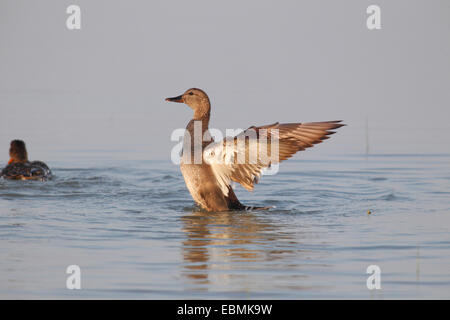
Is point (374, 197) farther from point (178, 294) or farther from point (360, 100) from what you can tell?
point (360, 100)

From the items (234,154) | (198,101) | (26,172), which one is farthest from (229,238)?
(26,172)

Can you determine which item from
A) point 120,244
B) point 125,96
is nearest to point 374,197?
point 120,244

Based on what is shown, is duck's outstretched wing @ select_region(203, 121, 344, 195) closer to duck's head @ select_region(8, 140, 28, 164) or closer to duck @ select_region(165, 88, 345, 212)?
duck @ select_region(165, 88, 345, 212)

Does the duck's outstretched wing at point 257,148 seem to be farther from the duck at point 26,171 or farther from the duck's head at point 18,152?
the duck's head at point 18,152

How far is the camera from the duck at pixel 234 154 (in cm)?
853

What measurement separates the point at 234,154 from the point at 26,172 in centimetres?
400

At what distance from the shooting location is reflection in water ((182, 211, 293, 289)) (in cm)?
657

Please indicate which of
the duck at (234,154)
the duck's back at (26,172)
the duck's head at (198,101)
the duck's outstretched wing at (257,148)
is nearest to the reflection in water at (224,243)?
the duck at (234,154)

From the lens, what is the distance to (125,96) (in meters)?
23.9

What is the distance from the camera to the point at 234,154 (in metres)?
8.64

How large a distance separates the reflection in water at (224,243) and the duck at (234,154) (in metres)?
0.25

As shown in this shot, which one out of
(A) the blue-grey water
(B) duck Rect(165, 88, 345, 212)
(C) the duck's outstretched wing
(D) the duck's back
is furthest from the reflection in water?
(D) the duck's back

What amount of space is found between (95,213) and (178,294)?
3.35 meters

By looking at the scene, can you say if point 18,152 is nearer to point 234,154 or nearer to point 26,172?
point 26,172
